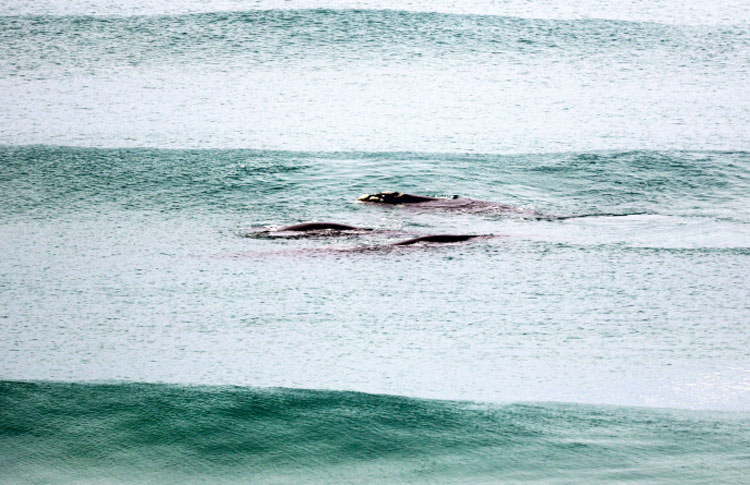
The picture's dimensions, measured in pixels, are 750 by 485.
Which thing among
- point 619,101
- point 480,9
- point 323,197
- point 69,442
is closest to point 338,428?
point 69,442

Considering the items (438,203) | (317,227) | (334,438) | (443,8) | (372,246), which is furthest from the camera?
(443,8)

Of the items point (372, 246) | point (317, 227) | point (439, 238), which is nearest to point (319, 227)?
point (317, 227)

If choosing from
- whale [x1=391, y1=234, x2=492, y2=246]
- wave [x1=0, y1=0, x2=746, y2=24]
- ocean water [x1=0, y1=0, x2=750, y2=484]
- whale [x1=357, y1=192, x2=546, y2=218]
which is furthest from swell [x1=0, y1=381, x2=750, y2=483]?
wave [x1=0, y1=0, x2=746, y2=24]

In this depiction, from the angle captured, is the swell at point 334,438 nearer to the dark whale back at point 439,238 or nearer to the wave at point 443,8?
the dark whale back at point 439,238

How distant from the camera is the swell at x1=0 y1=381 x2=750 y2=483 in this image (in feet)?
4.34

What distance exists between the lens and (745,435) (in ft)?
4.58

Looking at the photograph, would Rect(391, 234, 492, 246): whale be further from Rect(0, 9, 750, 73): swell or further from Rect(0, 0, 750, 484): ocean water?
Rect(0, 9, 750, 73): swell

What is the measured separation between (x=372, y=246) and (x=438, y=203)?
328mm

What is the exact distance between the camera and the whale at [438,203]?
7.83 ft

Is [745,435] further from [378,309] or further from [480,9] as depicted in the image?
[480,9]

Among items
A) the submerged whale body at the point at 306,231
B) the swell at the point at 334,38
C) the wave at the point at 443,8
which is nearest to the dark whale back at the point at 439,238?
the submerged whale body at the point at 306,231

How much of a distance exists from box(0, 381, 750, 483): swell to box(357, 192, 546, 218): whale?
0.98 meters

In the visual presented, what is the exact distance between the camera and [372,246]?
216cm

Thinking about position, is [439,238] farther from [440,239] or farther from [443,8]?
[443,8]
